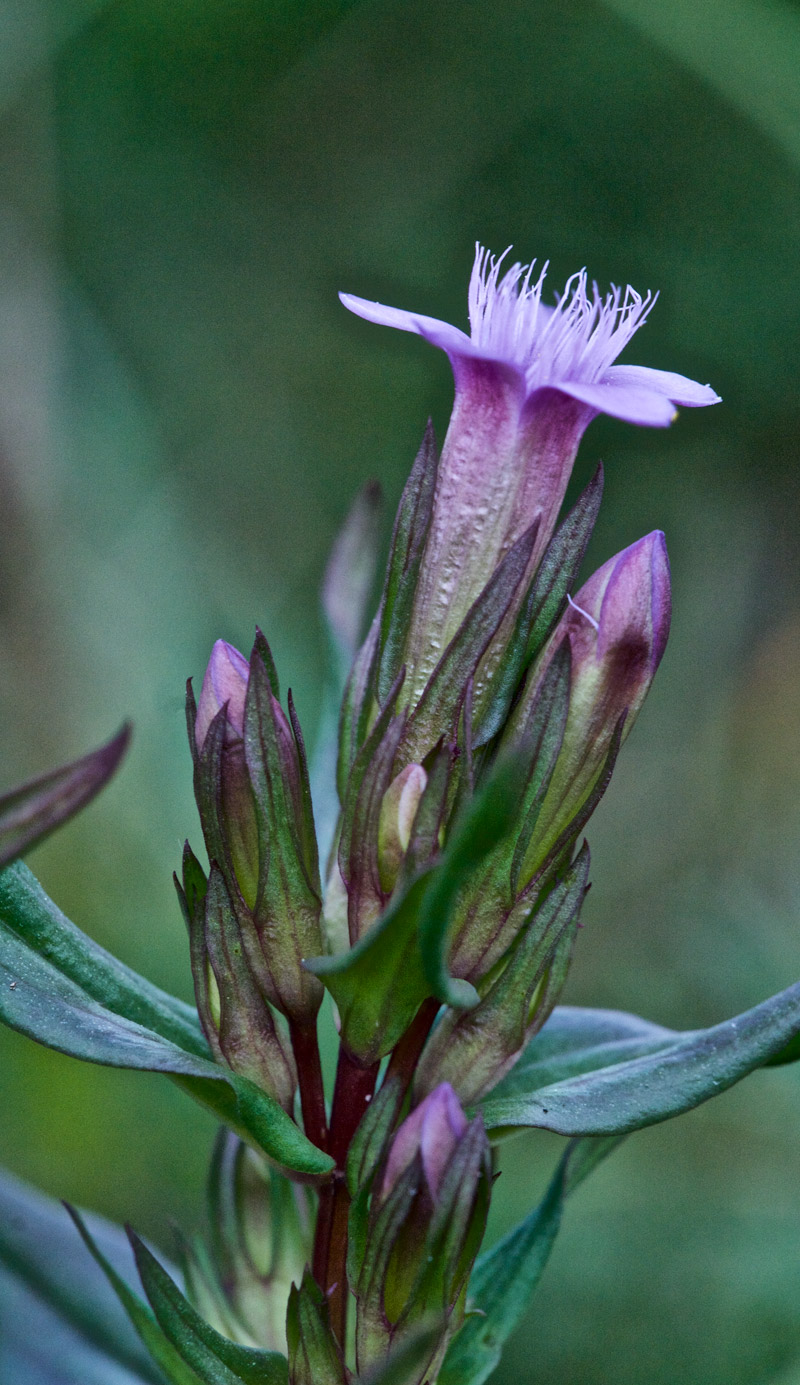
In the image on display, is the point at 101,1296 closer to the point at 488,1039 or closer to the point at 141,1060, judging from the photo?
the point at 141,1060

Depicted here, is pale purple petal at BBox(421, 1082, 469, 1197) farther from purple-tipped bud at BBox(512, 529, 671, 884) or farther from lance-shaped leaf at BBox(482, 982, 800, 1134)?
purple-tipped bud at BBox(512, 529, 671, 884)

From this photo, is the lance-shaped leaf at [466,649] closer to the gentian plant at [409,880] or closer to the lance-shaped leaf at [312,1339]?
the gentian plant at [409,880]

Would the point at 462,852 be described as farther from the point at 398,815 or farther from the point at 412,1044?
the point at 412,1044

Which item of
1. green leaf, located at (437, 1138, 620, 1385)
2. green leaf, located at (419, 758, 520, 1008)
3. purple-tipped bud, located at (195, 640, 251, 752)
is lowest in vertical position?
green leaf, located at (437, 1138, 620, 1385)

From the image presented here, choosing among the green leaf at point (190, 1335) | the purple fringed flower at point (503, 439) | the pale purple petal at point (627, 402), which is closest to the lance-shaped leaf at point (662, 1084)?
the green leaf at point (190, 1335)

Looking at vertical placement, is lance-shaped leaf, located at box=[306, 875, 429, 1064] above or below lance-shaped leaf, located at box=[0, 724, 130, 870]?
below

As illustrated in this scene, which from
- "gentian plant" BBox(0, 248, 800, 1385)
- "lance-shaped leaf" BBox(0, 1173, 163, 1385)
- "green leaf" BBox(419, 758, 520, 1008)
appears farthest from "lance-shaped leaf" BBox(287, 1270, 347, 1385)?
"lance-shaped leaf" BBox(0, 1173, 163, 1385)
